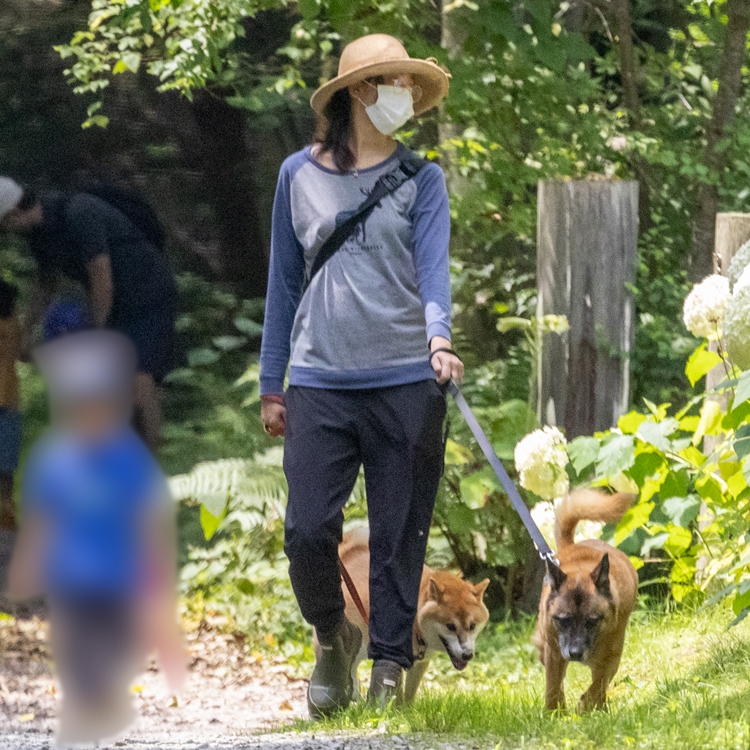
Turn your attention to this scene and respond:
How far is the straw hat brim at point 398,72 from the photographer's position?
3.36m

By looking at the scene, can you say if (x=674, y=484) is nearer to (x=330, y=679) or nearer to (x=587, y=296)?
(x=587, y=296)

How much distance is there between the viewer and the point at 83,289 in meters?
3.96

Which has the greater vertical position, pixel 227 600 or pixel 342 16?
pixel 342 16

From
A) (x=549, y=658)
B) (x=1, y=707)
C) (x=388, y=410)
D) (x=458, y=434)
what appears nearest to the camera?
(x=388, y=410)

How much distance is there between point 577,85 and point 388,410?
10.9 feet

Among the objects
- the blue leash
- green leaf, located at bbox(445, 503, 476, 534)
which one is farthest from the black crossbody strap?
green leaf, located at bbox(445, 503, 476, 534)

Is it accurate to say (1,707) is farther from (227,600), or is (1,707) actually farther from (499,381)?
(499,381)

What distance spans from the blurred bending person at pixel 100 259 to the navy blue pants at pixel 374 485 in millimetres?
893

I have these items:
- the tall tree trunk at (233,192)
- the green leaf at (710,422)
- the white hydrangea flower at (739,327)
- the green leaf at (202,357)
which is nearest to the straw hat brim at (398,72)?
the white hydrangea flower at (739,327)

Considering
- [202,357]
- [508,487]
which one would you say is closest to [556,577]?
[508,487]

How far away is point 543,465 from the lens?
13.6 feet

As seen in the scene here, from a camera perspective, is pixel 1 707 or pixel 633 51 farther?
pixel 633 51

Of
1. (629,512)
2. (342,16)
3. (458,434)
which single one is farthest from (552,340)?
(342,16)

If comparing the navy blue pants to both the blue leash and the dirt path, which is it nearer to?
the blue leash
